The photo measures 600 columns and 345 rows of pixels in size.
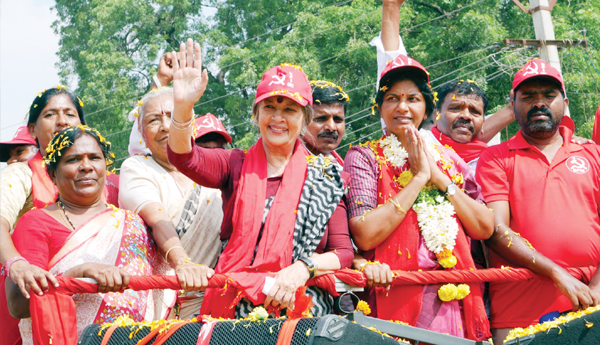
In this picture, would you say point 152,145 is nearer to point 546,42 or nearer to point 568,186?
point 568,186

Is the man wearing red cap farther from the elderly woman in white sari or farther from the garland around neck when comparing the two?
the garland around neck

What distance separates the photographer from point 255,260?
120 inches

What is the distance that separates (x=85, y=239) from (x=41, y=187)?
2.51 ft

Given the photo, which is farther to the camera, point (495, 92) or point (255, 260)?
point (495, 92)

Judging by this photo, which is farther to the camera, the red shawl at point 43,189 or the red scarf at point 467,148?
the red scarf at point 467,148

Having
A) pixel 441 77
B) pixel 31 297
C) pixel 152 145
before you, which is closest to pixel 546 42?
pixel 441 77

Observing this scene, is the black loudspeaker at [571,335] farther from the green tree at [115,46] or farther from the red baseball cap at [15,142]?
the green tree at [115,46]

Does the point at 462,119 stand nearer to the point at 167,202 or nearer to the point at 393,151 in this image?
the point at 393,151

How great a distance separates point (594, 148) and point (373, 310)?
170 centimetres

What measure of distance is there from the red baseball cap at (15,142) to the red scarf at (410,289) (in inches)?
114

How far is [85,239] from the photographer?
3408 millimetres

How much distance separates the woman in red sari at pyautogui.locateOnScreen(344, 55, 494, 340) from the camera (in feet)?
11.1

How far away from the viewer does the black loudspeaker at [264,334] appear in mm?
2520

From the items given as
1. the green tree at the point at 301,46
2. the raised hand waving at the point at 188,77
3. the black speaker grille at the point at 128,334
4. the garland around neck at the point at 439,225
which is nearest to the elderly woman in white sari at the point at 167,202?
the black speaker grille at the point at 128,334
